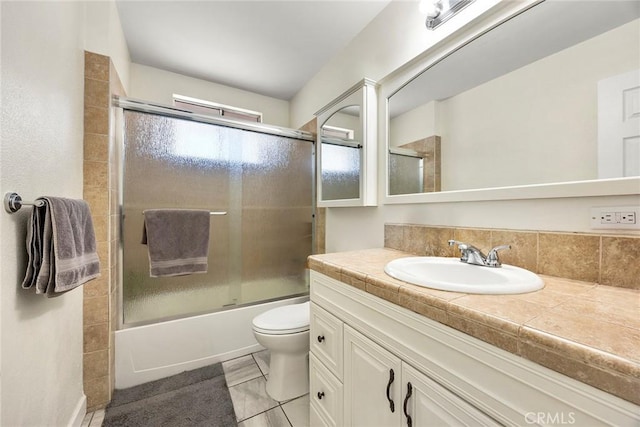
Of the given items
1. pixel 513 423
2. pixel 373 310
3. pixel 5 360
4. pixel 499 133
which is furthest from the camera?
pixel 499 133

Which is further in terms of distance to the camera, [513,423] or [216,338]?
[216,338]

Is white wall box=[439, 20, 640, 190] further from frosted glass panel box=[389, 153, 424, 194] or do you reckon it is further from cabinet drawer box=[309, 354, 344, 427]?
cabinet drawer box=[309, 354, 344, 427]

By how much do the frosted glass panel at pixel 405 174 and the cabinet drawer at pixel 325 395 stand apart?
3.31 feet

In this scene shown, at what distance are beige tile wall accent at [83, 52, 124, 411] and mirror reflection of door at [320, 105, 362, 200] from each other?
4.63 ft

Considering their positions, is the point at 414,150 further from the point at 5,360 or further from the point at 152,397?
the point at 152,397

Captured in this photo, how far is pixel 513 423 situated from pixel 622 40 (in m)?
1.12

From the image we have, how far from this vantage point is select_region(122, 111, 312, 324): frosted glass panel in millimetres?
1675

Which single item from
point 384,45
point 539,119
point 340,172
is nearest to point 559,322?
point 539,119

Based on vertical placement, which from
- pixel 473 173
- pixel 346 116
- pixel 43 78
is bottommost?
pixel 473 173

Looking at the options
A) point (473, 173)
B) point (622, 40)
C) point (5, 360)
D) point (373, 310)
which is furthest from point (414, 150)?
point (5, 360)

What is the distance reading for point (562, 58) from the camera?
2.87ft

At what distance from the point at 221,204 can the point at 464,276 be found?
5.59 ft

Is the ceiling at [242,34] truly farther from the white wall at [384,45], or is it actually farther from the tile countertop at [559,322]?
the tile countertop at [559,322]

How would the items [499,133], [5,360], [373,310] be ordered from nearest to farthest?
[5,360], [373,310], [499,133]
